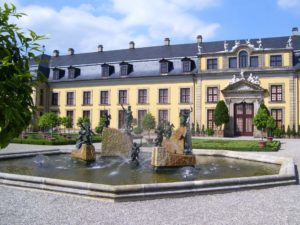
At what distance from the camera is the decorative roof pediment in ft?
120

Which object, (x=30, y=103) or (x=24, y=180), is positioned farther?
(x=24, y=180)

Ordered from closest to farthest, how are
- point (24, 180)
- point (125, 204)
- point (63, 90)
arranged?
point (125, 204) → point (24, 180) → point (63, 90)

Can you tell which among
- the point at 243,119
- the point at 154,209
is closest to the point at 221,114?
the point at 243,119

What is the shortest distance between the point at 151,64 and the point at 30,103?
39.6 m

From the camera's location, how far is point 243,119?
124ft

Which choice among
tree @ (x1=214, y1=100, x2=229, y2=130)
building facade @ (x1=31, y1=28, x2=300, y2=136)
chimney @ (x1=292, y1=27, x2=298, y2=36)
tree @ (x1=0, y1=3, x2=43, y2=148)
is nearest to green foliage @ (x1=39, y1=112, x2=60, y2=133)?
building facade @ (x1=31, y1=28, x2=300, y2=136)

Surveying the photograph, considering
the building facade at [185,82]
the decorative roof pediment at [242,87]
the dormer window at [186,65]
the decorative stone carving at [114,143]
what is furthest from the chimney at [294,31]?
the decorative stone carving at [114,143]

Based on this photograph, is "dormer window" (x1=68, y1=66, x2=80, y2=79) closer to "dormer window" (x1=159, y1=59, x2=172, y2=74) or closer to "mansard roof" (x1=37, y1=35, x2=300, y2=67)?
"mansard roof" (x1=37, y1=35, x2=300, y2=67)

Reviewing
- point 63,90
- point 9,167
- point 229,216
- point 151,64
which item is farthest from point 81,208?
point 63,90

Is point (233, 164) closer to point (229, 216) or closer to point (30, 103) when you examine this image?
point (229, 216)

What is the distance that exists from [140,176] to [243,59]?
2909 centimetres

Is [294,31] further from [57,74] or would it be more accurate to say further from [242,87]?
[57,74]

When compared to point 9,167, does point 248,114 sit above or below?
above

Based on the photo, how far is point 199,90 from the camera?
39.1 m
